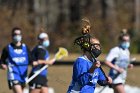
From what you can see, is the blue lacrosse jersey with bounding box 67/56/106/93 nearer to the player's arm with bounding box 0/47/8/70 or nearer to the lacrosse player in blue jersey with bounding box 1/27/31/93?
the lacrosse player in blue jersey with bounding box 1/27/31/93

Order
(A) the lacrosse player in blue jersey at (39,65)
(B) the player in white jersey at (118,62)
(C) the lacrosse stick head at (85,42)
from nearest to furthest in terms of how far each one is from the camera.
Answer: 1. (C) the lacrosse stick head at (85,42)
2. (B) the player in white jersey at (118,62)
3. (A) the lacrosse player in blue jersey at (39,65)

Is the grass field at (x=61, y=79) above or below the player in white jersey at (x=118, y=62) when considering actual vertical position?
below

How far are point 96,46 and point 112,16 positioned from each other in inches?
1382

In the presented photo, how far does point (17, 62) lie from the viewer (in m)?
13.1

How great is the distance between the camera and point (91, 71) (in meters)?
8.60

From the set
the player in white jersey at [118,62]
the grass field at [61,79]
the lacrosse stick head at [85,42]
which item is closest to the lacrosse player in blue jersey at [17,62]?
the player in white jersey at [118,62]

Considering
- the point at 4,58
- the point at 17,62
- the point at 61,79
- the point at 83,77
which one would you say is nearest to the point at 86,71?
the point at 83,77

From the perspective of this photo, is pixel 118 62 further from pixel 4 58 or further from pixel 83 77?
pixel 83 77

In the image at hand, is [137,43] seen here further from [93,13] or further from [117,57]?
[117,57]

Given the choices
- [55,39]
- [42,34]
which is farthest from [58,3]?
[42,34]

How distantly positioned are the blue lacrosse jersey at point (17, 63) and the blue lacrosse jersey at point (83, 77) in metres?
4.36

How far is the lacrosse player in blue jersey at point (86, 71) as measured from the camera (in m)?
8.59

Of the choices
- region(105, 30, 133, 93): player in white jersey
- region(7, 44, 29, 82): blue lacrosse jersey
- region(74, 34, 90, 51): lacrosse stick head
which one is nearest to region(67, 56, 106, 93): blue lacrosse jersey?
region(74, 34, 90, 51): lacrosse stick head

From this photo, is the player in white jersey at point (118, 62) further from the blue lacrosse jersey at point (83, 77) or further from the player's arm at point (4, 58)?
the blue lacrosse jersey at point (83, 77)
